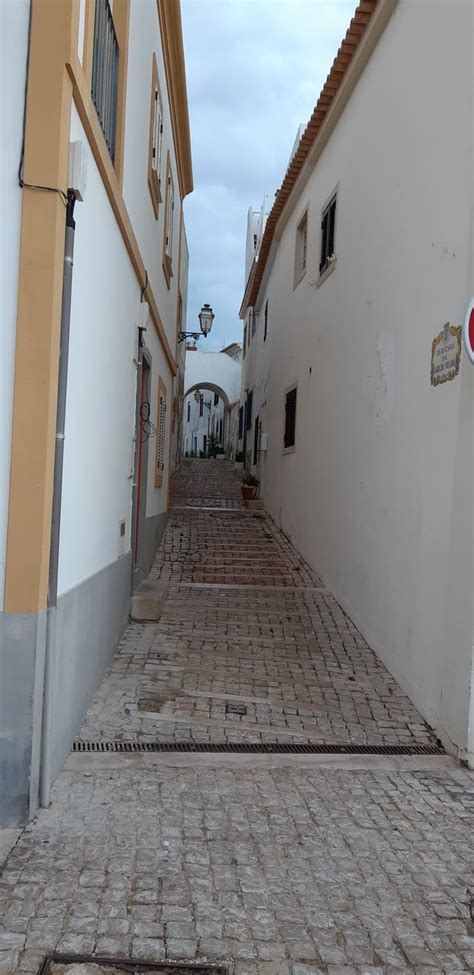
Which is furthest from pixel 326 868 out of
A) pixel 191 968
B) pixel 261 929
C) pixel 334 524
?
pixel 334 524

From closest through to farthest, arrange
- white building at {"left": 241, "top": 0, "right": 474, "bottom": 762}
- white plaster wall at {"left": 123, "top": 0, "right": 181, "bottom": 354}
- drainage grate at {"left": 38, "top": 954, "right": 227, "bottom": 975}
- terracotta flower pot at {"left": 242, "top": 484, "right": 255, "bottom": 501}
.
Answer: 1. drainage grate at {"left": 38, "top": 954, "right": 227, "bottom": 975}
2. white building at {"left": 241, "top": 0, "right": 474, "bottom": 762}
3. white plaster wall at {"left": 123, "top": 0, "right": 181, "bottom": 354}
4. terracotta flower pot at {"left": 242, "top": 484, "right": 255, "bottom": 501}

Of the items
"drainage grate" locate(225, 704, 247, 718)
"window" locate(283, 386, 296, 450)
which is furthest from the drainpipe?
"window" locate(283, 386, 296, 450)

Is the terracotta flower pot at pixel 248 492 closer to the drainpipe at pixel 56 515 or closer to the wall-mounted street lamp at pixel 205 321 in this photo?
the wall-mounted street lamp at pixel 205 321

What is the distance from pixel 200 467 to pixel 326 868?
66.2 feet

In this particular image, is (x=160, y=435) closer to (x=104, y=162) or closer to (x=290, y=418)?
(x=290, y=418)

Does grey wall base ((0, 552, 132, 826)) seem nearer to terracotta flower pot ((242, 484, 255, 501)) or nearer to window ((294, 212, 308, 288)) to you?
window ((294, 212, 308, 288))

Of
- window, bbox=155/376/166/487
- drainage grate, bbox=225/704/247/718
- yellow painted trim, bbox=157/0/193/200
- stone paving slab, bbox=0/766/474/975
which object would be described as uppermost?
yellow painted trim, bbox=157/0/193/200

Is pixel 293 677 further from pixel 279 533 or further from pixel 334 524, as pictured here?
pixel 279 533

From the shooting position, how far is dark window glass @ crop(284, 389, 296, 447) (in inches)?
432

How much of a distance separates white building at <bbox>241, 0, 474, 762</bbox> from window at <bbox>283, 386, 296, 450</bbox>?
0.87 m

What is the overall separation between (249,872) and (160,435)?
283 inches

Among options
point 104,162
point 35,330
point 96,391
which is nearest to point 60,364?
point 35,330

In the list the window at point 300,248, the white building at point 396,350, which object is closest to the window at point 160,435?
the white building at point 396,350

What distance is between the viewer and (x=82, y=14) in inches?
145
